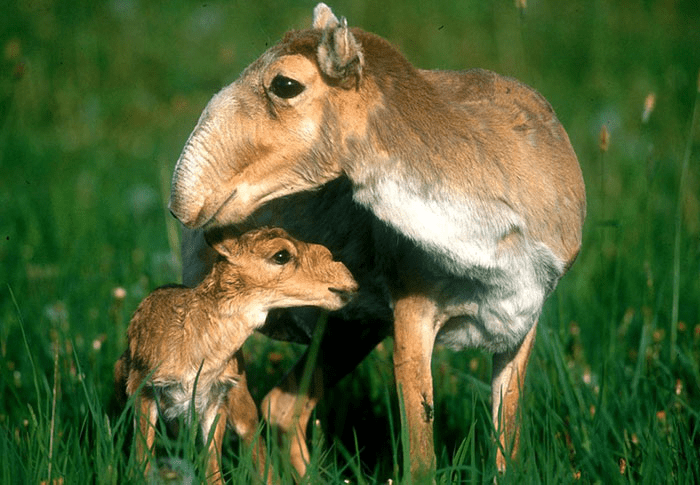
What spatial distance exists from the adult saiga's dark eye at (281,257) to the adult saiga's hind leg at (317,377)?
920 millimetres

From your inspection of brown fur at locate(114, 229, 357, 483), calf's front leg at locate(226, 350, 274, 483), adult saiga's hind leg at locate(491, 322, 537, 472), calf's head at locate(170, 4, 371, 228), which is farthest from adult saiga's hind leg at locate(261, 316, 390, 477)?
calf's head at locate(170, 4, 371, 228)

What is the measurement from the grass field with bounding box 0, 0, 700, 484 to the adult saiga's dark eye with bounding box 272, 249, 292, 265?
0.78 meters

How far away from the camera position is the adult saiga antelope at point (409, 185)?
13.6ft

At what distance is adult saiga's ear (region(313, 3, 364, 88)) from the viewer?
4012 millimetres

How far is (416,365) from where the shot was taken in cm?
447

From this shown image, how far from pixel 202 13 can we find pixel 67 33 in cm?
194

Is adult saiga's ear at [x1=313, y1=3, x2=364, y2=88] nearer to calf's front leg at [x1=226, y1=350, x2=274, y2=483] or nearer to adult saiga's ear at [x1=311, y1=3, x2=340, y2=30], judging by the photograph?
adult saiga's ear at [x1=311, y1=3, x2=340, y2=30]

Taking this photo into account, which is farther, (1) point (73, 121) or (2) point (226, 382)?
(1) point (73, 121)

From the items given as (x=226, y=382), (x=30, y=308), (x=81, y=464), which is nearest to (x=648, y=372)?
(x=226, y=382)

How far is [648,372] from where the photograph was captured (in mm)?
5594

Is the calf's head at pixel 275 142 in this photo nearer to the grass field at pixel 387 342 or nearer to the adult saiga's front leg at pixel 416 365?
the adult saiga's front leg at pixel 416 365

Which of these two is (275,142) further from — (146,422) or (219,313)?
(146,422)

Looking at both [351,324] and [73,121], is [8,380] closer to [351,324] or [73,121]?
[351,324]

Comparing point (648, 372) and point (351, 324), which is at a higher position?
point (351, 324)
